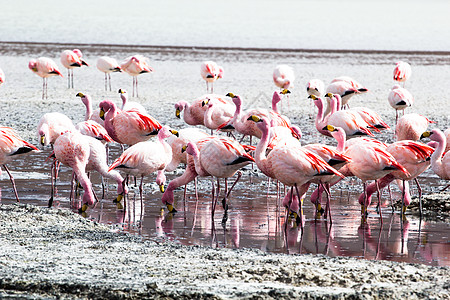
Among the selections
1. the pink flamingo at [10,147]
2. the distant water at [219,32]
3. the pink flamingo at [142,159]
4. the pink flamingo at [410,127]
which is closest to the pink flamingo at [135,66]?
the pink flamingo at [410,127]

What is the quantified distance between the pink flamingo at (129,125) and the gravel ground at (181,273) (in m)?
3.04

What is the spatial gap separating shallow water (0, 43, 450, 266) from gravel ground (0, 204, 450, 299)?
622 mm

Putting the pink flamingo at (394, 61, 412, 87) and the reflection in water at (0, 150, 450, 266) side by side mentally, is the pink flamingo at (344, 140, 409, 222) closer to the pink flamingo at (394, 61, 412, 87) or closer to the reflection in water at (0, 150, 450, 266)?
the reflection in water at (0, 150, 450, 266)

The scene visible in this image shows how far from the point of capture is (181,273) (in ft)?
15.4

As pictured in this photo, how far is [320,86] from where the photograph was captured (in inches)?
523

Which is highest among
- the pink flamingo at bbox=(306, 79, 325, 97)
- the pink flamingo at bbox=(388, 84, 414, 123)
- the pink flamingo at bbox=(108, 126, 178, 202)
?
the pink flamingo at bbox=(306, 79, 325, 97)

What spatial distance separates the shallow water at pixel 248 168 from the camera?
6125 mm

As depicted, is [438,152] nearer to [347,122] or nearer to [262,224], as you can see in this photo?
[262,224]

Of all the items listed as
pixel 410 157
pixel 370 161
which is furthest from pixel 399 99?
pixel 370 161

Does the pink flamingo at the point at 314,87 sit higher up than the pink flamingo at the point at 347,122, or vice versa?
the pink flamingo at the point at 314,87

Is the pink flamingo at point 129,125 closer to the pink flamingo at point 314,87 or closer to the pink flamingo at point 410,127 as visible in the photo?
the pink flamingo at point 410,127

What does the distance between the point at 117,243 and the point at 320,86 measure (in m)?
8.38

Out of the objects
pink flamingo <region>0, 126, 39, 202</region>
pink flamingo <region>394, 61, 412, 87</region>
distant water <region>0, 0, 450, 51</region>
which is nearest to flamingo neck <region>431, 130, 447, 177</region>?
pink flamingo <region>0, 126, 39, 202</region>

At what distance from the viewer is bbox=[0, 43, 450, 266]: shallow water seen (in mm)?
6125
